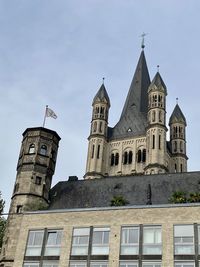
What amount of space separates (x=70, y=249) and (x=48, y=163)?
1809 centimetres

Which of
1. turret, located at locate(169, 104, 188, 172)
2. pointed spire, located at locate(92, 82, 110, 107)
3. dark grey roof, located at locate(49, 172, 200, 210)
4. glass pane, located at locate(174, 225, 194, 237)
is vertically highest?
pointed spire, located at locate(92, 82, 110, 107)

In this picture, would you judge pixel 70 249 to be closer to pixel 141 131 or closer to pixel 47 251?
pixel 47 251

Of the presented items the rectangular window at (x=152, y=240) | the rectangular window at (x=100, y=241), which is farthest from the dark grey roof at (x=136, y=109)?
the rectangular window at (x=152, y=240)

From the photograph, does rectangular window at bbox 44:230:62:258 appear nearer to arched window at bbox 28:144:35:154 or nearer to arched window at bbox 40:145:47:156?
arched window at bbox 40:145:47:156

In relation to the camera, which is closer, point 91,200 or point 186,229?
point 186,229

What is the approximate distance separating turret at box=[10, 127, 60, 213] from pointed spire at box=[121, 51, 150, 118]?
34.9 metres

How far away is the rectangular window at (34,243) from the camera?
3644 centimetres

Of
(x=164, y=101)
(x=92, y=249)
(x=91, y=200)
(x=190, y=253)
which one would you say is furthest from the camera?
(x=164, y=101)

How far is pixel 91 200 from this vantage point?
4991 cm

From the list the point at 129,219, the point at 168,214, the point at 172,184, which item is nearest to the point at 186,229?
the point at 168,214

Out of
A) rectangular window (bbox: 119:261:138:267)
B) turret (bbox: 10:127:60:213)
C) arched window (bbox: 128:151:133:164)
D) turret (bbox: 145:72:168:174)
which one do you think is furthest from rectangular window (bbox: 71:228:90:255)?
arched window (bbox: 128:151:133:164)

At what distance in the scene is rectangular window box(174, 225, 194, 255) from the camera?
108 ft

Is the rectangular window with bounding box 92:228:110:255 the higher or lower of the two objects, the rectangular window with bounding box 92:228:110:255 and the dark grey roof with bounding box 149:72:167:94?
the lower

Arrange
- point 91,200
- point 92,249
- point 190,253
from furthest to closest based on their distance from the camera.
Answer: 1. point 91,200
2. point 92,249
3. point 190,253
